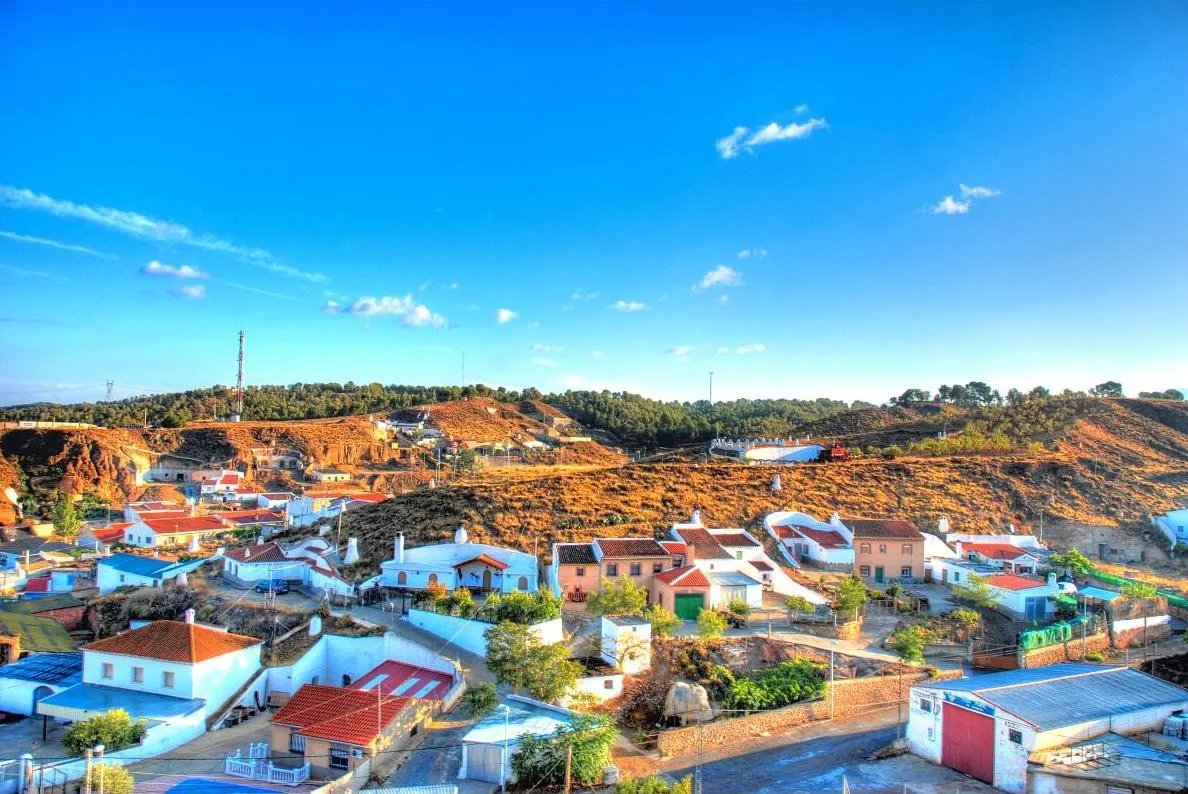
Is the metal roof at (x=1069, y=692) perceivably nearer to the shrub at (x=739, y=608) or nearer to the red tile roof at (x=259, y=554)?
the shrub at (x=739, y=608)

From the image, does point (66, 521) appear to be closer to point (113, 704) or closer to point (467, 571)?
point (467, 571)

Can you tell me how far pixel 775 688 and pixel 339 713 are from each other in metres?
11.6

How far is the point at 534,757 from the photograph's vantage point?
52.7 feet

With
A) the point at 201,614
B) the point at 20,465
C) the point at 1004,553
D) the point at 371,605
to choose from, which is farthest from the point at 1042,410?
the point at 20,465

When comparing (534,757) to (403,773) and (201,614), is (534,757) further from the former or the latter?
(201,614)

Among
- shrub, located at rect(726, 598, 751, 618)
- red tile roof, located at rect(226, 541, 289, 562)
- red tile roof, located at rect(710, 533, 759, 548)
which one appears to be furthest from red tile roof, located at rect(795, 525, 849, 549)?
red tile roof, located at rect(226, 541, 289, 562)

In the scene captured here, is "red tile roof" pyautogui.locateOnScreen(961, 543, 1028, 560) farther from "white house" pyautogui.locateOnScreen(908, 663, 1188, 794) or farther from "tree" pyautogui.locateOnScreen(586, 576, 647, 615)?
"tree" pyautogui.locateOnScreen(586, 576, 647, 615)

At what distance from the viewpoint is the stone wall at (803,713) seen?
1853cm

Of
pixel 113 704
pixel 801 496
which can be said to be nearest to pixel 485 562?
pixel 113 704

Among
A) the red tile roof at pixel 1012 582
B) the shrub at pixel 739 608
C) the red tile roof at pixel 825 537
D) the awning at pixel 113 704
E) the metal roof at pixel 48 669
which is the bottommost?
the awning at pixel 113 704

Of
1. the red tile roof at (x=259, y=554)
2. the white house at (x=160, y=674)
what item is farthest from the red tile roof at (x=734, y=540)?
the white house at (x=160, y=674)

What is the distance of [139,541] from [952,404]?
293 ft

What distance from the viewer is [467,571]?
1158 inches

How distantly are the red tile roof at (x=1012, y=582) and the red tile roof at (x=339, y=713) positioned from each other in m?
23.7
